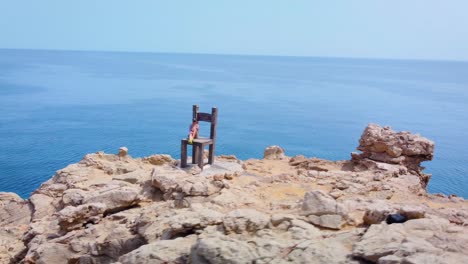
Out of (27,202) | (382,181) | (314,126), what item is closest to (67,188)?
(27,202)

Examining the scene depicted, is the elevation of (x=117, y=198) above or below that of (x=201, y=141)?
below

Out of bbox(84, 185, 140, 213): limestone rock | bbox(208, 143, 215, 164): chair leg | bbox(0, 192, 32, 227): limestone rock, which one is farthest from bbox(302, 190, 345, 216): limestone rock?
bbox(0, 192, 32, 227): limestone rock

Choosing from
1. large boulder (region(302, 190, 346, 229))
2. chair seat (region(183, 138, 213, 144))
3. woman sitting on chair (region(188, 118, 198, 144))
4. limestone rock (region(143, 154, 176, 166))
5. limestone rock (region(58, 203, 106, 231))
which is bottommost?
limestone rock (region(58, 203, 106, 231))

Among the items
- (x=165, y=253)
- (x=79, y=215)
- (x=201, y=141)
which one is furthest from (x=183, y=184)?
(x=165, y=253)

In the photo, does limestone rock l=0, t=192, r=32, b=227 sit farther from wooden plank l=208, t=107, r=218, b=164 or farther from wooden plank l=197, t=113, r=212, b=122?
wooden plank l=197, t=113, r=212, b=122

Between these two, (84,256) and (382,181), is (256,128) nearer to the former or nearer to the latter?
(382,181)

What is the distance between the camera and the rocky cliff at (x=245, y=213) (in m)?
7.44

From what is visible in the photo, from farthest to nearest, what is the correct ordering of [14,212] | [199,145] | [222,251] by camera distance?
[199,145], [14,212], [222,251]

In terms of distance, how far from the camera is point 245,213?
28.9 ft

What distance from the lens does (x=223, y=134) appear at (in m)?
46.9

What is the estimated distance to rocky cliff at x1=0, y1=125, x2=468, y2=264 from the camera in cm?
744

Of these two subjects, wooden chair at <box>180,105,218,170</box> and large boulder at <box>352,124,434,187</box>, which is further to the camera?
large boulder at <box>352,124,434,187</box>

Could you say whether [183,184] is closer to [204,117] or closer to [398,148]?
[204,117]

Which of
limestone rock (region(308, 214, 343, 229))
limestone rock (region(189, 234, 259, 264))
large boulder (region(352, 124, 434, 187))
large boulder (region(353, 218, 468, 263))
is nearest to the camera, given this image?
large boulder (region(353, 218, 468, 263))
